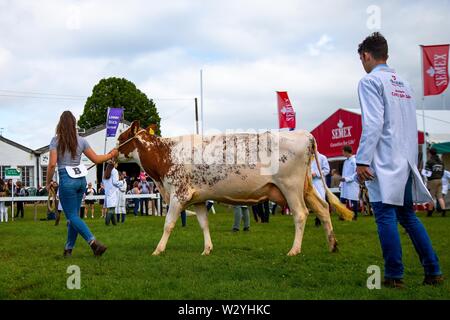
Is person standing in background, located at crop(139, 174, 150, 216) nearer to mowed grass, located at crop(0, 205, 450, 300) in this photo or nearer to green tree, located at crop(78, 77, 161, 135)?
mowed grass, located at crop(0, 205, 450, 300)

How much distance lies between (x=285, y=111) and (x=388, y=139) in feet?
83.8

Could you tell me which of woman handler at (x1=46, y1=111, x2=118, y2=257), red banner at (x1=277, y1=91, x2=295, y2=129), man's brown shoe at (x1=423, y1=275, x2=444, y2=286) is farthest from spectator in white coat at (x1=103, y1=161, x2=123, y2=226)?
man's brown shoe at (x1=423, y1=275, x2=444, y2=286)

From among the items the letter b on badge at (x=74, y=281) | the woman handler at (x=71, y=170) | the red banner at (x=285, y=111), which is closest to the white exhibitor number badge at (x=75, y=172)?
the woman handler at (x=71, y=170)

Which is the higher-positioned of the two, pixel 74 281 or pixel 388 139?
pixel 388 139

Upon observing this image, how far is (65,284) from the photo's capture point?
21.1 ft

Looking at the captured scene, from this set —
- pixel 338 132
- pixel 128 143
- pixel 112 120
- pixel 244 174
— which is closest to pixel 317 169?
pixel 244 174

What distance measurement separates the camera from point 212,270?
7.47 metres

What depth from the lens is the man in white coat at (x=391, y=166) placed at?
19.2 feet

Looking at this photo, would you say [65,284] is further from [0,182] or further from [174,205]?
[0,182]

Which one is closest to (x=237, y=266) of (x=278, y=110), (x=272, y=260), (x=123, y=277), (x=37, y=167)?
(x=272, y=260)

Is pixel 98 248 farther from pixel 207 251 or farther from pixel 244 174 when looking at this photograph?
pixel 244 174

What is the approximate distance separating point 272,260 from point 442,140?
19.5 meters

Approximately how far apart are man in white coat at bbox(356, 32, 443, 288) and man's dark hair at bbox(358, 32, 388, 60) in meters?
0.22

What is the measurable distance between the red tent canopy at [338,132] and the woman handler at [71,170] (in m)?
24.5
